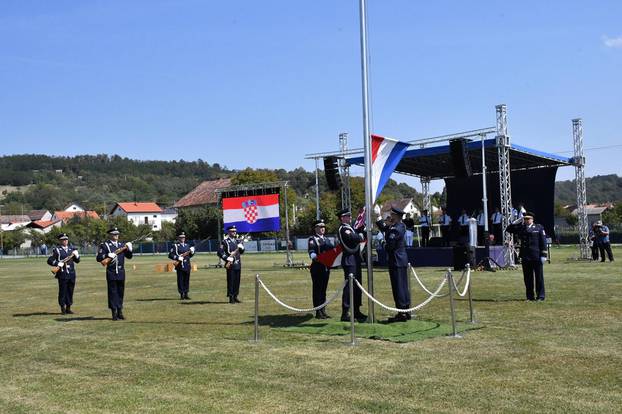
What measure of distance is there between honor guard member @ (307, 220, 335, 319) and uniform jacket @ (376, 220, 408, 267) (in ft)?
3.94

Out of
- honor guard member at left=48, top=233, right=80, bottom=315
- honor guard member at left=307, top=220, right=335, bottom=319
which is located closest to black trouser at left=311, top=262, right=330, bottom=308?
honor guard member at left=307, top=220, right=335, bottom=319

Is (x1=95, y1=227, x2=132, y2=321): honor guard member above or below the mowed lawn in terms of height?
above

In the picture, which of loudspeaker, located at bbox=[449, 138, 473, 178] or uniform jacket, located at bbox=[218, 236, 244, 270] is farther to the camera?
loudspeaker, located at bbox=[449, 138, 473, 178]

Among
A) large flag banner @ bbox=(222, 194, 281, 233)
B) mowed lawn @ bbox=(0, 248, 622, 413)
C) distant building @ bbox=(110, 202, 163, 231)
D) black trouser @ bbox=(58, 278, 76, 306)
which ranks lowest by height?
mowed lawn @ bbox=(0, 248, 622, 413)

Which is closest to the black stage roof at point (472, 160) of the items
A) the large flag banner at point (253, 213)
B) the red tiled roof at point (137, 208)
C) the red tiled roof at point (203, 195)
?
the large flag banner at point (253, 213)

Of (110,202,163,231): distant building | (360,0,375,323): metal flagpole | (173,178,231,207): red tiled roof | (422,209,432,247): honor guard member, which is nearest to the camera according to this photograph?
(360,0,375,323): metal flagpole

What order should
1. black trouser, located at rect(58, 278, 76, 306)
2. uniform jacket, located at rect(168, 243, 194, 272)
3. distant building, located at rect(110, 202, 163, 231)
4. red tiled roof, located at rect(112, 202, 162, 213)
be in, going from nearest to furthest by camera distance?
1. black trouser, located at rect(58, 278, 76, 306)
2. uniform jacket, located at rect(168, 243, 194, 272)
3. distant building, located at rect(110, 202, 163, 231)
4. red tiled roof, located at rect(112, 202, 162, 213)

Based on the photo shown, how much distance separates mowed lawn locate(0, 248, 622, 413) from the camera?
22.8ft

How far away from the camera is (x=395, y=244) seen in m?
12.5

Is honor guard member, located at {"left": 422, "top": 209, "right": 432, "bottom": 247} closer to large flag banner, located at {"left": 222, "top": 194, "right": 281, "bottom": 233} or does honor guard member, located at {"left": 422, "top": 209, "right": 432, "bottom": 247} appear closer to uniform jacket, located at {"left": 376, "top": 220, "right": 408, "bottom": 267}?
large flag banner, located at {"left": 222, "top": 194, "right": 281, "bottom": 233}

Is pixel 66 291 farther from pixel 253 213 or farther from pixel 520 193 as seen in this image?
pixel 520 193

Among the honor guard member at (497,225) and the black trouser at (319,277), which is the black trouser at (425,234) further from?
the black trouser at (319,277)

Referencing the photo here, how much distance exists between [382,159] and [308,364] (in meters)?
4.96

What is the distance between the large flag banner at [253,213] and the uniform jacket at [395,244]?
858 inches
